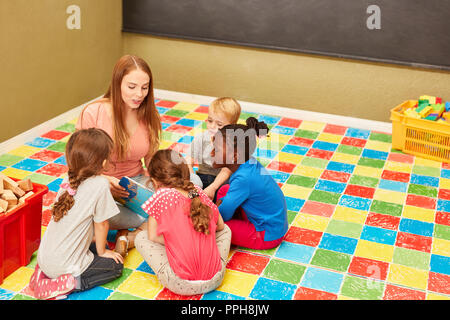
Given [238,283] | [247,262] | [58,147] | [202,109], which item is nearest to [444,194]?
[247,262]

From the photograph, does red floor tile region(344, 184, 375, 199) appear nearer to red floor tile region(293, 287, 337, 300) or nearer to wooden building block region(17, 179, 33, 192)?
red floor tile region(293, 287, 337, 300)

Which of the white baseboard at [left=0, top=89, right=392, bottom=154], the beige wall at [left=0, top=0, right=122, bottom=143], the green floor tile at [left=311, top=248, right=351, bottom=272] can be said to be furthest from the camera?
the white baseboard at [left=0, top=89, right=392, bottom=154]

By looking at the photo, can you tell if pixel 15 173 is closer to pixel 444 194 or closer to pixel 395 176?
pixel 395 176

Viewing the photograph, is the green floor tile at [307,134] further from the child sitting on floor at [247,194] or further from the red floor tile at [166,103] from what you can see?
the child sitting on floor at [247,194]

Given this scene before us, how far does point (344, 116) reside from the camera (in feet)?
14.8

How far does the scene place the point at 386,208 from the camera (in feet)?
10.6

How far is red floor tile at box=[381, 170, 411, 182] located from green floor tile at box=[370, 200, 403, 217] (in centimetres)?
36

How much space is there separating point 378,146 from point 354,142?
0.17m

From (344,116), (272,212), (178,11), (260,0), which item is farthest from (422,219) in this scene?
(178,11)

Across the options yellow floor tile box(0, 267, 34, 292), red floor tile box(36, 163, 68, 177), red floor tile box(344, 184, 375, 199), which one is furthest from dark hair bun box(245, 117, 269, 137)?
red floor tile box(36, 163, 68, 177)

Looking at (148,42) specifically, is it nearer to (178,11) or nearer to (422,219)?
(178,11)

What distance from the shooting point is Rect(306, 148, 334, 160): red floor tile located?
3.90 m
